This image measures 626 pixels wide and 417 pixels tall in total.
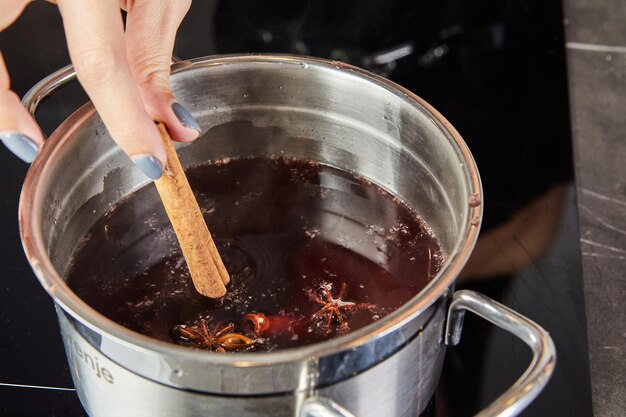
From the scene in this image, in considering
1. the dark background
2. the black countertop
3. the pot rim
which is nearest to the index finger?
the pot rim

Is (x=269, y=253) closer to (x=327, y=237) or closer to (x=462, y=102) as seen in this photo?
(x=327, y=237)

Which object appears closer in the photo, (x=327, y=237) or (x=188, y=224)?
(x=188, y=224)

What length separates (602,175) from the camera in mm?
1389

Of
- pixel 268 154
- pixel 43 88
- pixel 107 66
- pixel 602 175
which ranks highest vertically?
pixel 107 66

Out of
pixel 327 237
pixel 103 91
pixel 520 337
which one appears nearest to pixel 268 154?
pixel 327 237

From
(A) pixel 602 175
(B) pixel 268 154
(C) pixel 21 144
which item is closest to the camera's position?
(C) pixel 21 144

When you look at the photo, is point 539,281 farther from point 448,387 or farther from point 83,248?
point 83,248

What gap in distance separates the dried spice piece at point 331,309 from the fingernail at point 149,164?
0.73ft

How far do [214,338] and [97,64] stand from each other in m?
0.30

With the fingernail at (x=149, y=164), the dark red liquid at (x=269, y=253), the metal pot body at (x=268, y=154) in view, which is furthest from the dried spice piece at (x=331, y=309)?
the fingernail at (x=149, y=164)

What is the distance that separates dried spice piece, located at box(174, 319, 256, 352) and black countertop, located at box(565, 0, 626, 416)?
1.52 feet

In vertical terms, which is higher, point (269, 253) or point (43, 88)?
point (43, 88)

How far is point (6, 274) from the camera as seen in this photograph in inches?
43.8

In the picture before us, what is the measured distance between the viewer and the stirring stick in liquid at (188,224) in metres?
0.89
